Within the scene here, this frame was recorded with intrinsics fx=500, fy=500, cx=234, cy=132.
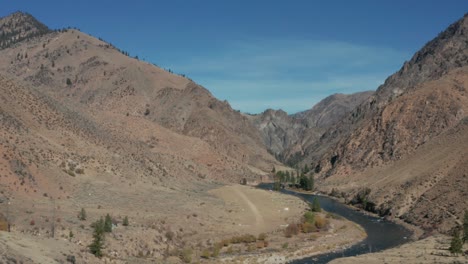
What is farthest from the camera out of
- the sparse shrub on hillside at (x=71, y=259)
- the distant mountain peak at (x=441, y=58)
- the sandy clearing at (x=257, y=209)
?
the distant mountain peak at (x=441, y=58)

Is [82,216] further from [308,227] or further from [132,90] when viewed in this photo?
[132,90]

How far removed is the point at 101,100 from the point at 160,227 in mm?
120550

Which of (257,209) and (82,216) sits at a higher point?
(257,209)

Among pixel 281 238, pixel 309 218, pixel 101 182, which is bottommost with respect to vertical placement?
pixel 281 238

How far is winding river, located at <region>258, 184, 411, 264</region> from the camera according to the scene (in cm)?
5550

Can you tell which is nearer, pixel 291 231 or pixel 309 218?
pixel 291 231

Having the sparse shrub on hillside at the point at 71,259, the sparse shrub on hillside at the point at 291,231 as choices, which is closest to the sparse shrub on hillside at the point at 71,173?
the sparse shrub on hillside at the point at 291,231

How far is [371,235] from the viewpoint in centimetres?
6788

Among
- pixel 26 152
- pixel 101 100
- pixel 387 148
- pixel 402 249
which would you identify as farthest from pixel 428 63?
pixel 26 152

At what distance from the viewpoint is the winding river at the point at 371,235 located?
55.5 metres

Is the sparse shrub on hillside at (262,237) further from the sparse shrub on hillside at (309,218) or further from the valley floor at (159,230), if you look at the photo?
the sparse shrub on hillside at (309,218)

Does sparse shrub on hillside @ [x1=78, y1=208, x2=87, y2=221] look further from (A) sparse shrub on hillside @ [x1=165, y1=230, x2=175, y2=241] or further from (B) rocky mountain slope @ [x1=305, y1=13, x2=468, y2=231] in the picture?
(B) rocky mountain slope @ [x1=305, y1=13, x2=468, y2=231]

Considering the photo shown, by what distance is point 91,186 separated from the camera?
6819 cm

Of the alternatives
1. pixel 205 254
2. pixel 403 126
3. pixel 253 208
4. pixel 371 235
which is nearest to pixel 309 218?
pixel 371 235
